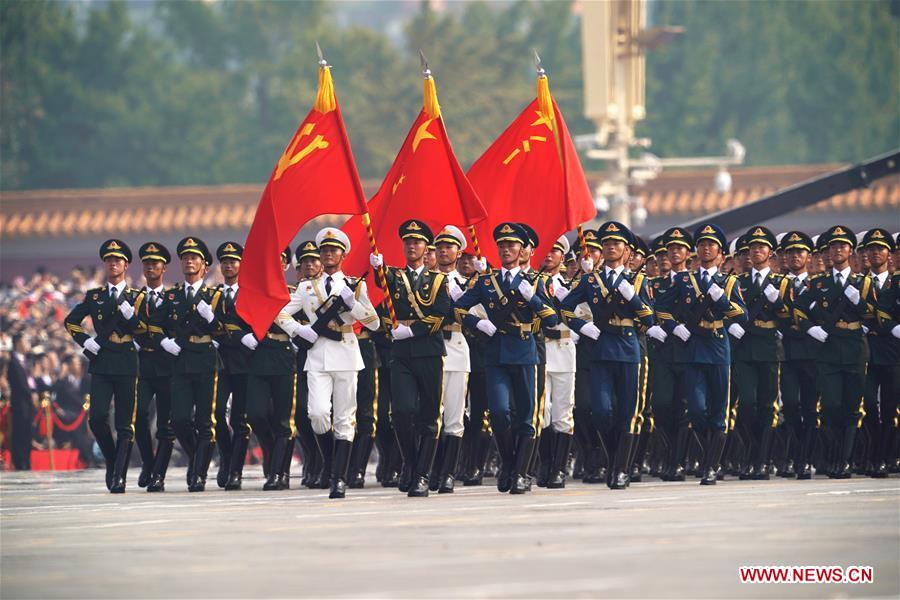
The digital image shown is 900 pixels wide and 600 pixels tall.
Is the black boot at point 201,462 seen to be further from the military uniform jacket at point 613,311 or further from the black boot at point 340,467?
the military uniform jacket at point 613,311

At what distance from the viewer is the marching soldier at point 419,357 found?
15617 mm

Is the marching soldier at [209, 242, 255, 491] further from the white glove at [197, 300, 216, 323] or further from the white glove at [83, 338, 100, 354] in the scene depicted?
the white glove at [83, 338, 100, 354]

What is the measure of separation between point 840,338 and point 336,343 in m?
4.02

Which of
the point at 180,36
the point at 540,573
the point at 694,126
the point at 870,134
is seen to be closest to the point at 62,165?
the point at 180,36

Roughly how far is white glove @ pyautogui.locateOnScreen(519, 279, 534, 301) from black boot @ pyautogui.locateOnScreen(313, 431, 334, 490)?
240cm

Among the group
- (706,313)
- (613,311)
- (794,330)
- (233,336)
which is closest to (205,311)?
(233,336)

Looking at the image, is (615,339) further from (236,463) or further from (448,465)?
(236,463)

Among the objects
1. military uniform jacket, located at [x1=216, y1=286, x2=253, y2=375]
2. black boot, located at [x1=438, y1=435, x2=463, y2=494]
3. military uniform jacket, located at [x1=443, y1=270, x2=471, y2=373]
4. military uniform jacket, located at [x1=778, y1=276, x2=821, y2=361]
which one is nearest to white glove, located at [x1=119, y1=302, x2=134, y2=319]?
military uniform jacket, located at [x1=216, y1=286, x2=253, y2=375]

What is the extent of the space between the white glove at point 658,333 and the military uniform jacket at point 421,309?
7.29 ft

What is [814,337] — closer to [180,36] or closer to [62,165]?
[62,165]

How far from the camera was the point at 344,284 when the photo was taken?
644 inches

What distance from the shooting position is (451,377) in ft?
52.4

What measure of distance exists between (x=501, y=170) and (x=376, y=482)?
3.03 m

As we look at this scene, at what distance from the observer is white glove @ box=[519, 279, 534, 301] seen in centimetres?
1554
